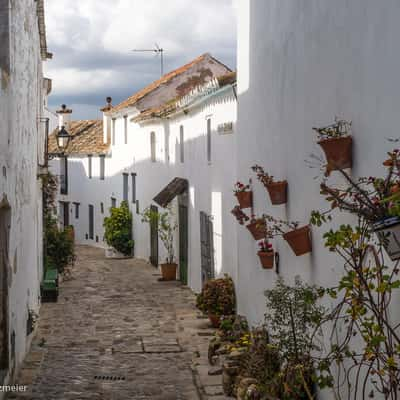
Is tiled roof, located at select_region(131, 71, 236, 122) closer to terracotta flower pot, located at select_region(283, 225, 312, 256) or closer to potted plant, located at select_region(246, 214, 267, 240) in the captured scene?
potted plant, located at select_region(246, 214, 267, 240)

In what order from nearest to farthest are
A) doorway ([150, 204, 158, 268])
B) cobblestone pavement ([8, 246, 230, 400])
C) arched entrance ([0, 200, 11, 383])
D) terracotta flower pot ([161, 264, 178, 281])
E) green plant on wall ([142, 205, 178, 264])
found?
arched entrance ([0, 200, 11, 383]), cobblestone pavement ([8, 246, 230, 400]), terracotta flower pot ([161, 264, 178, 281]), green plant on wall ([142, 205, 178, 264]), doorway ([150, 204, 158, 268])

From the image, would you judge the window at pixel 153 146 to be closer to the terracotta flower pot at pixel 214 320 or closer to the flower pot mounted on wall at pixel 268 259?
→ the terracotta flower pot at pixel 214 320

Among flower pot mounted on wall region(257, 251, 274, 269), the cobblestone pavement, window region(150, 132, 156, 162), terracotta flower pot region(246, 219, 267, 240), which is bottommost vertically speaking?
the cobblestone pavement

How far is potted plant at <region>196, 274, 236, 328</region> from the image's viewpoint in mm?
12344

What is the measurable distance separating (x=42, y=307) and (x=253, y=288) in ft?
21.7

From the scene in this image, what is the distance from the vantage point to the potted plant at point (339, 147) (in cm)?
568

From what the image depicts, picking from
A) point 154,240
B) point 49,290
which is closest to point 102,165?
point 154,240

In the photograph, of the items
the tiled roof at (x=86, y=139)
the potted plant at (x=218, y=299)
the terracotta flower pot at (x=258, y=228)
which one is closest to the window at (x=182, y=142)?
the potted plant at (x=218, y=299)

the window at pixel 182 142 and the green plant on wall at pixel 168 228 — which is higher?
the window at pixel 182 142

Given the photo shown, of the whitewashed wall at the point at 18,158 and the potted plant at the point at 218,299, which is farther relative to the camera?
the potted plant at the point at 218,299

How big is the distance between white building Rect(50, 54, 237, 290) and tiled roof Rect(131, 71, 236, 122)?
0.10 ft

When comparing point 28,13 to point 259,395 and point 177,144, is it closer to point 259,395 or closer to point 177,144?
point 259,395

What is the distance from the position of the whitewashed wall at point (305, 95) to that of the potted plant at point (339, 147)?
67mm

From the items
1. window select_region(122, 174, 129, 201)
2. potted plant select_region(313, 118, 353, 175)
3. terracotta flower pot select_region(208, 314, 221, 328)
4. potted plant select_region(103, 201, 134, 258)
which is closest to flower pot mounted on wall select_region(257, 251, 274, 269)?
potted plant select_region(313, 118, 353, 175)
